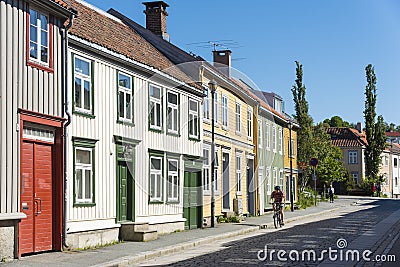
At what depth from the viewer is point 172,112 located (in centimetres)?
2345

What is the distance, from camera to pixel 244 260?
1502cm

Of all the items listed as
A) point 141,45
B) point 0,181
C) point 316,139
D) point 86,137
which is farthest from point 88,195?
point 316,139

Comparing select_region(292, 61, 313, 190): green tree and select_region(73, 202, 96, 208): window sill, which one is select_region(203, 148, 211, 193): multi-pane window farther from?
select_region(292, 61, 313, 190): green tree

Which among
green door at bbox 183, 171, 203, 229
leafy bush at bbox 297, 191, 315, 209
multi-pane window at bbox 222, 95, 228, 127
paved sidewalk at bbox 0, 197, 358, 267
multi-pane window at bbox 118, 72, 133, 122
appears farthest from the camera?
leafy bush at bbox 297, 191, 315, 209

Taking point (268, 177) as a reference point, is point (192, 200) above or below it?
below

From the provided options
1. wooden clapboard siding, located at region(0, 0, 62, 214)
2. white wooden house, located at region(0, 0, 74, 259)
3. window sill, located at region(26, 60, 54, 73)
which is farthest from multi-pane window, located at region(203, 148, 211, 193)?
wooden clapboard siding, located at region(0, 0, 62, 214)

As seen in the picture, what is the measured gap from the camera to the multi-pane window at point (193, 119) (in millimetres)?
25234

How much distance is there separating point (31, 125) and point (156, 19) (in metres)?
17.9

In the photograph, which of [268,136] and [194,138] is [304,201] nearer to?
[268,136]

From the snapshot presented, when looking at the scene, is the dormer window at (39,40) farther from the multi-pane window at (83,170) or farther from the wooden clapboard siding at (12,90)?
the multi-pane window at (83,170)

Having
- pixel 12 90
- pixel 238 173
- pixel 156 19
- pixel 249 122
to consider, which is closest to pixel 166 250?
pixel 12 90

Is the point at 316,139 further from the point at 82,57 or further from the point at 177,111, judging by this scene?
the point at 82,57

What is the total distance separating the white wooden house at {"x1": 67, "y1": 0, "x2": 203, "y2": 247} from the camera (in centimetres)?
1720

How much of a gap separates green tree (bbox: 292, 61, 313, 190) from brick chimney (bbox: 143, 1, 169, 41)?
108 ft
